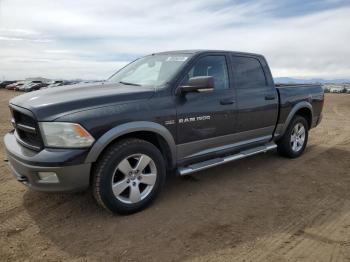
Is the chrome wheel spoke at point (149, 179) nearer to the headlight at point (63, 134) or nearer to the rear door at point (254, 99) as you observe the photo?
the headlight at point (63, 134)

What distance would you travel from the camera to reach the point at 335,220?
151 inches

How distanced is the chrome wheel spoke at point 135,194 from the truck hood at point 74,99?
3.21 feet

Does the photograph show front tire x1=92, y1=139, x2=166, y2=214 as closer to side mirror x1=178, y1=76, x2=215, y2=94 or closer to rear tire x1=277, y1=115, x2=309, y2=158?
side mirror x1=178, y1=76, x2=215, y2=94

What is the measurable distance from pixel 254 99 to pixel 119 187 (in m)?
2.60

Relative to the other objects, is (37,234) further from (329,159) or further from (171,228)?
(329,159)

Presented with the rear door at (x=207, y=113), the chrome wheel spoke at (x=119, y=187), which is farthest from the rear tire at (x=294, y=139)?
the chrome wheel spoke at (x=119, y=187)

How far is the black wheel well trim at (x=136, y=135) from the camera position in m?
3.49

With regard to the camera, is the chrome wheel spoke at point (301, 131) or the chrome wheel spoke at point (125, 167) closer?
the chrome wheel spoke at point (125, 167)

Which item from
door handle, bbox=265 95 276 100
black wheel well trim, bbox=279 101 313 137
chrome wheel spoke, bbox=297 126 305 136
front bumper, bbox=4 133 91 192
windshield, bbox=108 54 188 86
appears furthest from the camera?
chrome wheel spoke, bbox=297 126 305 136

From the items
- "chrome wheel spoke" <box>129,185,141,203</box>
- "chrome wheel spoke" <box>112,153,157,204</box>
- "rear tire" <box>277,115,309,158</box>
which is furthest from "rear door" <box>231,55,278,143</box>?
"chrome wheel spoke" <box>129,185,141,203</box>

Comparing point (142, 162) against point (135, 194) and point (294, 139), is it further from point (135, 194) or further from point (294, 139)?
point (294, 139)

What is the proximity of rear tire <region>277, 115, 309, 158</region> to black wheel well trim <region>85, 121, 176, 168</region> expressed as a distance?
275 centimetres

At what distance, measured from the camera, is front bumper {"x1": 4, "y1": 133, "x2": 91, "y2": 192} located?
11.0 feet

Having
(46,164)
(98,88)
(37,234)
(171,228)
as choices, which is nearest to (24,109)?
(46,164)
